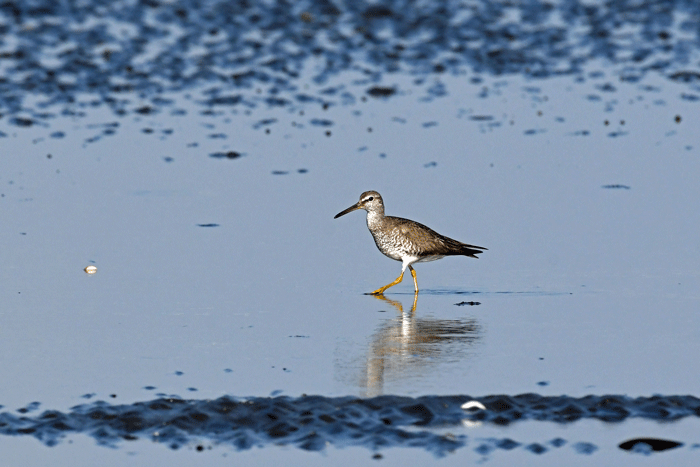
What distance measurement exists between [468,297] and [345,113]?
29.6 ft

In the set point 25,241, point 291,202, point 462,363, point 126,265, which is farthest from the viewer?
point 291,202

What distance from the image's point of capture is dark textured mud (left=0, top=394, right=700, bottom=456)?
7316 mm

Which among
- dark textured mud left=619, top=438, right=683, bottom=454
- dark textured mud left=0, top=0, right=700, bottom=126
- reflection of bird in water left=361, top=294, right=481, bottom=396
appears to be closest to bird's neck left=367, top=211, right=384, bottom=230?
reflection of bird in water left=361, top=294, right=481, bottom=396

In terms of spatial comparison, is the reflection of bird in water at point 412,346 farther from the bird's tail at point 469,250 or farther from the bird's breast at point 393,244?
the bird's tail at point 469,250

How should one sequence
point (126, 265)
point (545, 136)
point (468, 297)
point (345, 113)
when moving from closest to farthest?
point (468, 297)
point (126, 265)
point (545, 136)
point (345, 113)

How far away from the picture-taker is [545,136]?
1802 centimetres

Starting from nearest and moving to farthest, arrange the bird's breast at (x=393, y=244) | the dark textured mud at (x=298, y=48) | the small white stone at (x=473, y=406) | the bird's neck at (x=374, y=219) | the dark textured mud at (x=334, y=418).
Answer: the dark textured mud at (x=334, y=418) → the small white stone at (x=473, y=406) → the bird's breast at (x=393, y=244) → the bird's neck at (x=374, y=219) → the dark textured mud at (x=298, y=48)

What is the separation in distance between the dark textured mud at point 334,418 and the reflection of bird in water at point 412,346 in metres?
0.50

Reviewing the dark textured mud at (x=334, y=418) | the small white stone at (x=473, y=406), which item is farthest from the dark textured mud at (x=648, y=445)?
the small white stone at (x=473, y=406)

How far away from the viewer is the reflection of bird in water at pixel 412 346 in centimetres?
868

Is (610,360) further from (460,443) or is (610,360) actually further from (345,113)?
(345,113)

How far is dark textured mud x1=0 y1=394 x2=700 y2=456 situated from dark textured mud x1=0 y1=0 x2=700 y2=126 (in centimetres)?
1198

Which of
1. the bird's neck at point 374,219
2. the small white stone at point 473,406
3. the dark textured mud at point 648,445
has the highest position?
the bird's neck at point 374,219

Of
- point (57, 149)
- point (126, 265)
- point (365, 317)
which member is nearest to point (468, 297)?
point (365, 317)
